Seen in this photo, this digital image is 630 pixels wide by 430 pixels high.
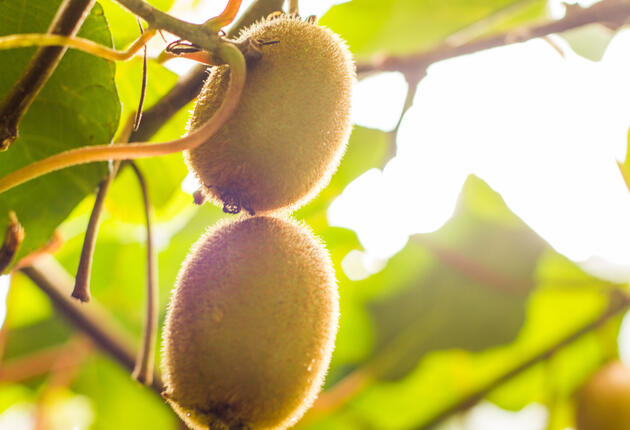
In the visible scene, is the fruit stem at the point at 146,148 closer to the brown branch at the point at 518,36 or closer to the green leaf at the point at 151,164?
the green leaf at the point at 151,164

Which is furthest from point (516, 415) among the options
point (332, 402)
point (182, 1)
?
point (182, 1)

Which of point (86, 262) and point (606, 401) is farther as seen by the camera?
point (606, 401)

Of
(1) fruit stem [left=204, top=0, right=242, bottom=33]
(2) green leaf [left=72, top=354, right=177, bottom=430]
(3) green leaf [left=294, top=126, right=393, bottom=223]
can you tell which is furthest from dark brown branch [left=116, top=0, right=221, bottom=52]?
(2) green leaf [left=72, top=354, right=177, bottom=430]

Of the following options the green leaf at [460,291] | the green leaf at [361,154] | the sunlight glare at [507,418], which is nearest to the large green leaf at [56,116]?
the green leaf at [361,154]

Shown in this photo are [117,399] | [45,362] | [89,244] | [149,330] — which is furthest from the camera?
[117,399]

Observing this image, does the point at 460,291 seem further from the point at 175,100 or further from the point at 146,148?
the point at 146,148

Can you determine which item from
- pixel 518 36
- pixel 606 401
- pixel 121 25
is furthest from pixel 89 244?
pixel 606 401

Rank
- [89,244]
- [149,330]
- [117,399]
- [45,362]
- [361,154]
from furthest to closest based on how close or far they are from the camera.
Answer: [117,399]
[45,362]
[361,154]
[149,330]
[89,244]
